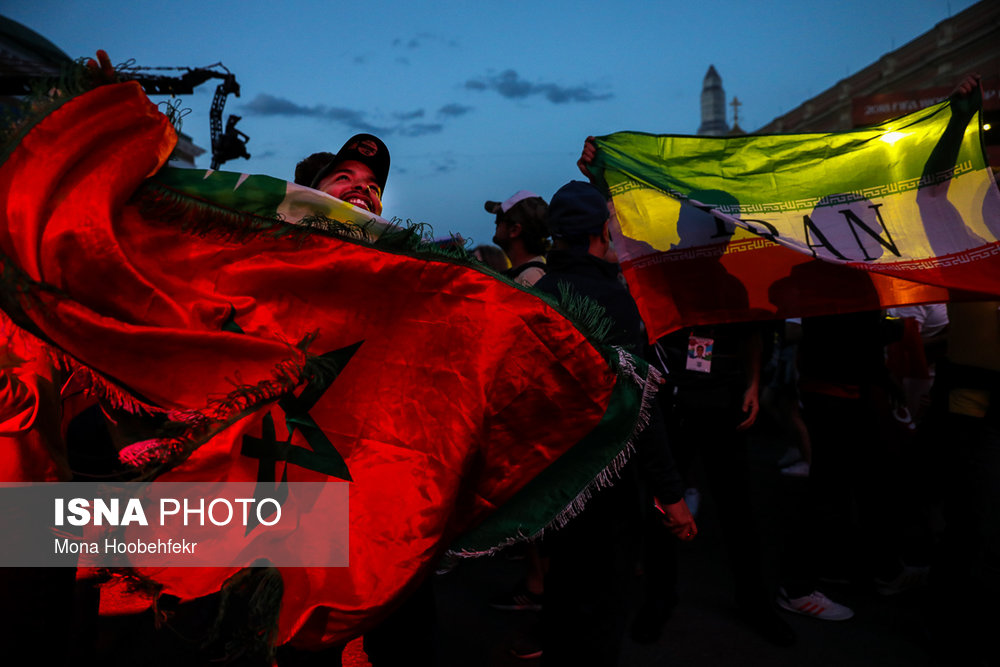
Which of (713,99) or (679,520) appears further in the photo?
(713,99)

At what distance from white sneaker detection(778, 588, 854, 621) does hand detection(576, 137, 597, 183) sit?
246 centimetres

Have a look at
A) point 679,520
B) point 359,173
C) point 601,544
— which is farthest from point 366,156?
point 679,520

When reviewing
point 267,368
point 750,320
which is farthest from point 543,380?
point 750,320

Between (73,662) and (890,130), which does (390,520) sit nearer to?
(73,662)

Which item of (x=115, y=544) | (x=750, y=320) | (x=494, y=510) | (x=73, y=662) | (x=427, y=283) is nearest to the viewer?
(x=115, y=544)

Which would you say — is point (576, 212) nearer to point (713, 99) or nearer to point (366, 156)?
point (366, 156)

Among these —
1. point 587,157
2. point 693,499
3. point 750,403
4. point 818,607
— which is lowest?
point 818,607

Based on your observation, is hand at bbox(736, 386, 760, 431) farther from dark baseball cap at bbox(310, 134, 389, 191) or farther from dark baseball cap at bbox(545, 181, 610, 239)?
dark baseball cap at bbox(310, 134, 389, 191)

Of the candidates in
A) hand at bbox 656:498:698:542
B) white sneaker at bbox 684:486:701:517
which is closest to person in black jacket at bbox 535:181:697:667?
hand at bbox 656:498:698:542

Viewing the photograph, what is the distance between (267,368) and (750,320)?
2460mm

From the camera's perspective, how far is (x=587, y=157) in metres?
3.42

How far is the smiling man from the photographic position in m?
2.28

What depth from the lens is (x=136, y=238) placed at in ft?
4.98

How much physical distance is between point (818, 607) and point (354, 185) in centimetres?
314
